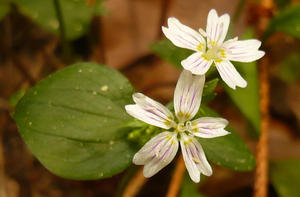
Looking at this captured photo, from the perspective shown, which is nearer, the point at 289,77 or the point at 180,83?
the point at 180,83

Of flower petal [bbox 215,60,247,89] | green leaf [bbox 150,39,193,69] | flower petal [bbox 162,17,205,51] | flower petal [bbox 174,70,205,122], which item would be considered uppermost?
flower petal [bbox 162,17,205,51]

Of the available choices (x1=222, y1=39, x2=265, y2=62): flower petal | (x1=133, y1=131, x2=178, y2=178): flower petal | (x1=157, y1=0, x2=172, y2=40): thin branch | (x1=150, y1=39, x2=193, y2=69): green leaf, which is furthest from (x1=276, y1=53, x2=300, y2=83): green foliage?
(x1=133, y1=131, x2=178, y2=178): flower petal

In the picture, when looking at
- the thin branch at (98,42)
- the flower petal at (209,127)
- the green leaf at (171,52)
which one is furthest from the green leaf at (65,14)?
the flower petal at (209,127)

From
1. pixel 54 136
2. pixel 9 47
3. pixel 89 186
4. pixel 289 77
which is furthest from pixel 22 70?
pixel 289 77

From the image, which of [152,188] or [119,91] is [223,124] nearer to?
[119,91]

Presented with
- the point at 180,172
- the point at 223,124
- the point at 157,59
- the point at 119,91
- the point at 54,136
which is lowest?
the point at 180,172

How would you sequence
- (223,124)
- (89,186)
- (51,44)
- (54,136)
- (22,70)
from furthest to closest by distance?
(51,44), (22,70), (89,186), (54,136), (223,124)

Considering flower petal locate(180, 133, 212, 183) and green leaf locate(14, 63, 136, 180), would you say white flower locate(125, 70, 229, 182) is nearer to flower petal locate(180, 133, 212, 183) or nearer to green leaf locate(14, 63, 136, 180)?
flower petal locate(180, 133, 212, 183)
